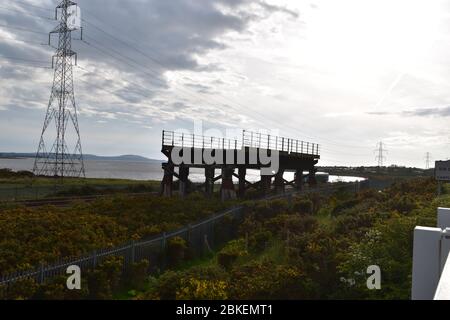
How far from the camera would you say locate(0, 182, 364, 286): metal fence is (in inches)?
389

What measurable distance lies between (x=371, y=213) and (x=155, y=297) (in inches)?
392

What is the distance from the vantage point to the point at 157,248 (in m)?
14.4

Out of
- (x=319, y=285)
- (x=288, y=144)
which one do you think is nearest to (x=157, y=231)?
(x=319, y=285)

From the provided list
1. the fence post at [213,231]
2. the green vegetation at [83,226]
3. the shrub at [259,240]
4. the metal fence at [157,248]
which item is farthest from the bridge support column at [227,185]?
the shrub at [259,240]

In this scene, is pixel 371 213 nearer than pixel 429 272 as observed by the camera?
No

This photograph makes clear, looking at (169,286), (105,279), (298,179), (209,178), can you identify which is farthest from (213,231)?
(298,179)

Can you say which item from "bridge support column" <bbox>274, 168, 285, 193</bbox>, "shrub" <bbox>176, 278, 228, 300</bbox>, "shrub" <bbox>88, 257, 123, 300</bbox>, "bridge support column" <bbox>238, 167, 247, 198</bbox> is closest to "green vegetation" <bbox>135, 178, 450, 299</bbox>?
"shrub" <bbox>176, 278, 228, 300</bbox>

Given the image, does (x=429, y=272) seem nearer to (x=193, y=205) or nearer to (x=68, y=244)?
(x=68, y=244)

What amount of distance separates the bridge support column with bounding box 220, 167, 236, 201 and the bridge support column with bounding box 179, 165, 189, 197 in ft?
8.43

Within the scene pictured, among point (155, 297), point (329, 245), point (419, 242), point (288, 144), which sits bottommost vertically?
point (155, 297)

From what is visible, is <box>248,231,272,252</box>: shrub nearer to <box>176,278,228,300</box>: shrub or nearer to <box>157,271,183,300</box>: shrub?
<box>157,271,183,300</box>: shrub

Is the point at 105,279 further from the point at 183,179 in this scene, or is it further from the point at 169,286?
the point at 183,179
